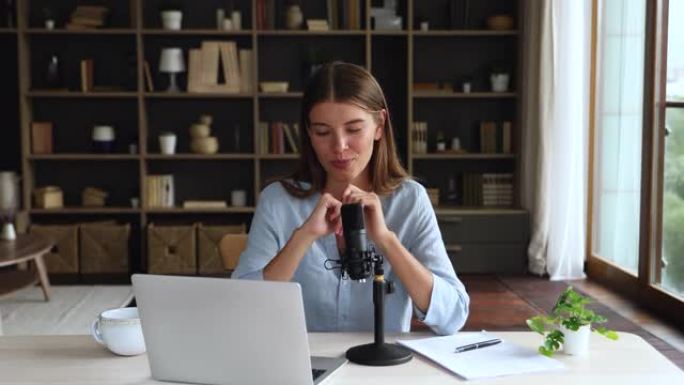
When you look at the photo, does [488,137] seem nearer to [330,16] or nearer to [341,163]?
[330,16]

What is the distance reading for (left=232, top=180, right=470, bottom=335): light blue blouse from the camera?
1.92 m

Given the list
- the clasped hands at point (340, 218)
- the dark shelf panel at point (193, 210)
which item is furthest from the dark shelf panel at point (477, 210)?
the clasped hands at point (340, 218)

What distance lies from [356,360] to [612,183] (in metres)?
4.09

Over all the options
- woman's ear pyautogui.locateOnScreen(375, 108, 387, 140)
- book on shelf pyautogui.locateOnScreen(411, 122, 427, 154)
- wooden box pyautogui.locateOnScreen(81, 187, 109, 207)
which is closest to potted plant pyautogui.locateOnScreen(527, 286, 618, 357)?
woman's ear pyautogui.locateOnScreen(375, 108, 387, 140)

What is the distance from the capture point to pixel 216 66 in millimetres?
5734

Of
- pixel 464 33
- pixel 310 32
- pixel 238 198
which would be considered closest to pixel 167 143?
pixel 238 198

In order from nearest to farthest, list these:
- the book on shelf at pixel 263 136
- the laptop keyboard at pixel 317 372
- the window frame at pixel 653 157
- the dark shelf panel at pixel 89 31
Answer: the laptop keyboard at pixel 317 372 → the window frame at pixel 653 157 → the dark shelf panel at pixel 89 31 → the book on shelf at pixel 263 136

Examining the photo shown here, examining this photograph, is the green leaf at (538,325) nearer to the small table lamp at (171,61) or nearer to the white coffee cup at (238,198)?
the white coffee cup at (238,198)

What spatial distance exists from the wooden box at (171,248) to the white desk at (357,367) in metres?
3.93

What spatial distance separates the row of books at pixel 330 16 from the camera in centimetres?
572

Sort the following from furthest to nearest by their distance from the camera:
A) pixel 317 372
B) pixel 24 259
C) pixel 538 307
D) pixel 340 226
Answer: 1. pixel 538 307
2. pixel 24 259
3. pixel 340 226
4. pixel 317 372

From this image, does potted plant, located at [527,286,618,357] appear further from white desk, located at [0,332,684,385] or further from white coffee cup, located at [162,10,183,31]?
white coffee cup, located at [162,10,183,31]

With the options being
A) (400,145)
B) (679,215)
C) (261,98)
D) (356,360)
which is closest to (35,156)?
(261,98)

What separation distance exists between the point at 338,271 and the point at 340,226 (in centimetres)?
24
